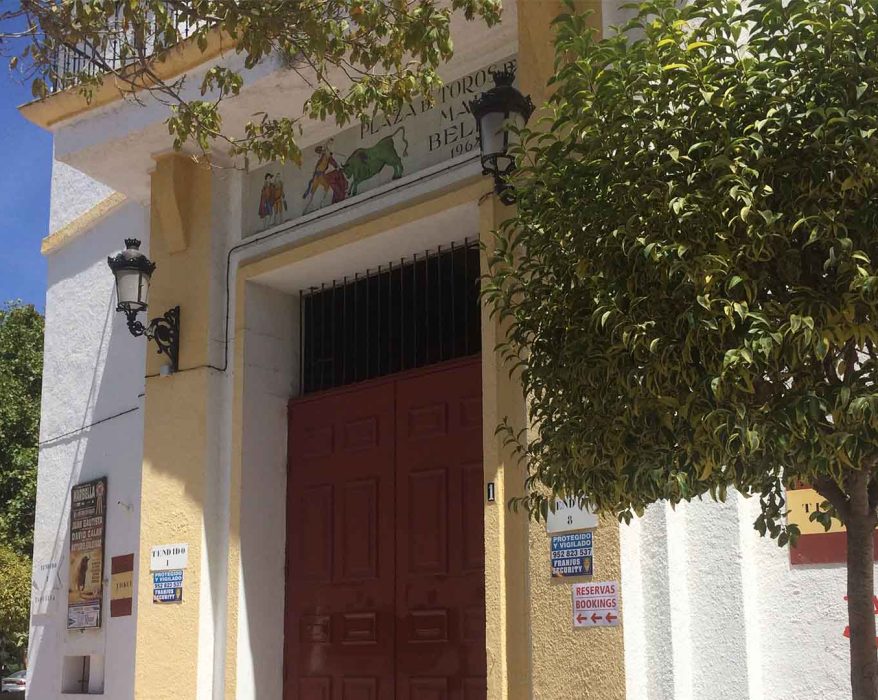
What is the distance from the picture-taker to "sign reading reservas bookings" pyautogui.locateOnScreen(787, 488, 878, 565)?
5754 mm

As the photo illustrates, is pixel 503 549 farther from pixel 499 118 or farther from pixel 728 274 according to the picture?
pixel 728 274

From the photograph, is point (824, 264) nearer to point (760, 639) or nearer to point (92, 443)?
point (760, 639)

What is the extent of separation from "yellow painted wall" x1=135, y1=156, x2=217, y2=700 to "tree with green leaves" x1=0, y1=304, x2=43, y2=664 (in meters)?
7.42

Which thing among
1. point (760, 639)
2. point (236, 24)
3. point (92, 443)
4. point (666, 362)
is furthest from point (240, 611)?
point (666, 362)

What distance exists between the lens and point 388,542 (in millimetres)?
8281

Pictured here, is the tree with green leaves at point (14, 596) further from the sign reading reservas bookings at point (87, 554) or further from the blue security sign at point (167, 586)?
the blue security sign at point (167, 586)

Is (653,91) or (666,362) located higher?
(653,91)

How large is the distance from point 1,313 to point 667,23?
71.9 ft

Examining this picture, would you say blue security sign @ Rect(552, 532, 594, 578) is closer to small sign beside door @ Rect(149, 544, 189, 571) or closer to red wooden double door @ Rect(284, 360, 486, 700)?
red wooden double door @ Rect(284, 360, 486, 700)

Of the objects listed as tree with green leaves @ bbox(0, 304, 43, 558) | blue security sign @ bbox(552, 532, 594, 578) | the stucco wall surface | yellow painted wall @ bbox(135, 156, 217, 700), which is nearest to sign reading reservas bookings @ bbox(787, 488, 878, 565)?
blue security sign @ bbox(552, 532, 594, 578)

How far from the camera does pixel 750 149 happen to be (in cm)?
355

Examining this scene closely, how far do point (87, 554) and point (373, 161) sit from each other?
4668 millimetres

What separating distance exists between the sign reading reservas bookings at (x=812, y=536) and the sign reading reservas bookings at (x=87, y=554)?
6461mm

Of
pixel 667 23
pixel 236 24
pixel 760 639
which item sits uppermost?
pixel 236 24
